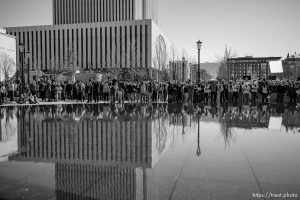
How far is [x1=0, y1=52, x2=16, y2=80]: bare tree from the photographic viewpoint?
4385 cm

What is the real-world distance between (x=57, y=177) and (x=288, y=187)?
138 inches

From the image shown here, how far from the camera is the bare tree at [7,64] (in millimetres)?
43850

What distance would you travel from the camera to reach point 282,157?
606cm

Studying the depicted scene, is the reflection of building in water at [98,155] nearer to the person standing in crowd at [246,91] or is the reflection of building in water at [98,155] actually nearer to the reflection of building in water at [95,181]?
the reflection of building in water at [95,181]

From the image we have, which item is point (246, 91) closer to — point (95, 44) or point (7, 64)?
point (7, 64)

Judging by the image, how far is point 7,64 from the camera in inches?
1799

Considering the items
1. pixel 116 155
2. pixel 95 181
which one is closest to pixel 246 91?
pixel 116 155

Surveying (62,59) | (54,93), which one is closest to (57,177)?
(54,93)

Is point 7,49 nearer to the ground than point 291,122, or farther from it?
farther from it

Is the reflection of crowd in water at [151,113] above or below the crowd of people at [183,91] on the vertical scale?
below

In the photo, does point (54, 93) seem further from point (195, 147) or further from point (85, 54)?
point (85, 54)

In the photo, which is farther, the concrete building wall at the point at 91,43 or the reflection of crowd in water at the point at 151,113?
the concrete building wall at the point at 91,43

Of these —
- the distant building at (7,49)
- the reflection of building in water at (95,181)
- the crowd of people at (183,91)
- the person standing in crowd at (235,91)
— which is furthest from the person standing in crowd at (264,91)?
the distant building at (7,49)

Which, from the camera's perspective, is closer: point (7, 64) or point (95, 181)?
point (95, 181)
